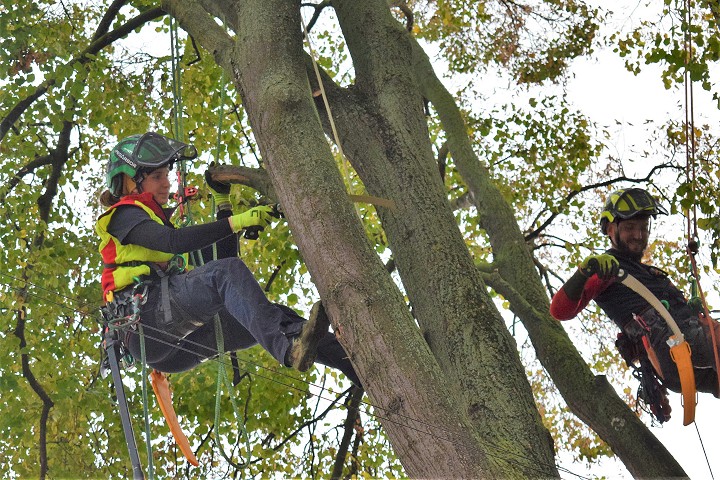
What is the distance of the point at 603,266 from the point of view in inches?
174

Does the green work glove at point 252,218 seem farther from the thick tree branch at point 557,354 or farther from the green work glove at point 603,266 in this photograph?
the thick tree branch at point 557,354

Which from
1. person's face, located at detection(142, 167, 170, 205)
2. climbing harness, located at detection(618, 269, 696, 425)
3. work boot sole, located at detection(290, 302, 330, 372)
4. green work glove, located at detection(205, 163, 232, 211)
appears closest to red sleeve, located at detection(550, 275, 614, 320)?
climbing harness, located at detection(618, 269, 696, 425)

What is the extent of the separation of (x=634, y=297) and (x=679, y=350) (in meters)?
0.38

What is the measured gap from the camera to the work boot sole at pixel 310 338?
12.3 ft

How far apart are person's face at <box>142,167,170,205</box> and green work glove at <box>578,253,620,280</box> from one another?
78.2 inches

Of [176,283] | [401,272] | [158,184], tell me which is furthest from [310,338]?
[158,184]

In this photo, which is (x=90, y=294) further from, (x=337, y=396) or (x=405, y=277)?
(x=405, y=277)

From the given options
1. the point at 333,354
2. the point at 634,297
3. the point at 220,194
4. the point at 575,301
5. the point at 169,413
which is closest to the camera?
the point at 333,354

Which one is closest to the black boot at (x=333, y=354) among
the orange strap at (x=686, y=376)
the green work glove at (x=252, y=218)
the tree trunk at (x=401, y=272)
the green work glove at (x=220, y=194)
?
the tree trunk at (x=401, y=272)

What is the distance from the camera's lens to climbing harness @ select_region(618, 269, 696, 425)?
14.6ft

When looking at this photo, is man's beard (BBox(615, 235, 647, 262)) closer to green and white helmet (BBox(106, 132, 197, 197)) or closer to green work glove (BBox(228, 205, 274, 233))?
green work glove (BBox(228, 205, 274, 233))

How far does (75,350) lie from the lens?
877 centimetres

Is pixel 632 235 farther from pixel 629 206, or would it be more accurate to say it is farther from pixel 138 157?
pixel 138 157

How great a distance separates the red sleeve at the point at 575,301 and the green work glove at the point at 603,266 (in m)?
0.13
